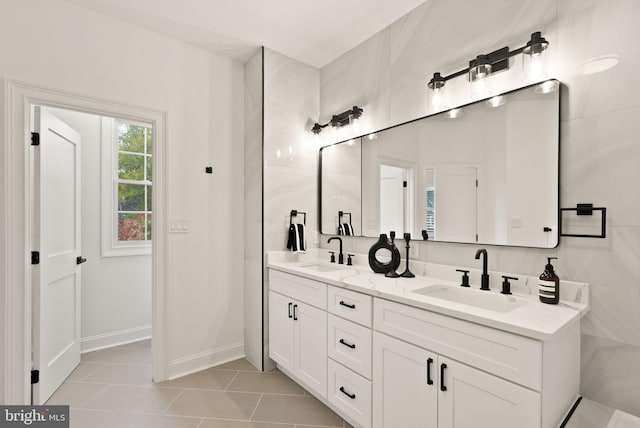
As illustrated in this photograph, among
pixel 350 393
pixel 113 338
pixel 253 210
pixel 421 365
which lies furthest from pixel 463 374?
pixel 113 338

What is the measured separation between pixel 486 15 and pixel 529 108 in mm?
678

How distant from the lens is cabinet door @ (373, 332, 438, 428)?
1437 mm

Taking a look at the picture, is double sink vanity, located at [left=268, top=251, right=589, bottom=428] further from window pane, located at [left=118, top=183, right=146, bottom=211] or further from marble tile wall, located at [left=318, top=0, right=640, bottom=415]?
window pane, located at [left=118, top=183, right=146, bottom=211]

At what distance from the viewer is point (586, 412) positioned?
52.6 inches

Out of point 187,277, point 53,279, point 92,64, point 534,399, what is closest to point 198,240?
point 187,277

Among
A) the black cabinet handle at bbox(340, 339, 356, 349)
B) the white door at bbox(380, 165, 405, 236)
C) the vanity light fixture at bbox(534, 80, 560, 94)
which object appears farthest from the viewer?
the white door at bbox(380, 165, 405, 236)

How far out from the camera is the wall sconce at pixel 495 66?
156 centimetres

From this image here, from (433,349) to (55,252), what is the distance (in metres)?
2.76

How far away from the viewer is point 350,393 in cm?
186

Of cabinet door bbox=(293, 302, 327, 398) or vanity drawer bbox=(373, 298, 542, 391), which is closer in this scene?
vanity drawer bbox=(373, 298, 542, 391)

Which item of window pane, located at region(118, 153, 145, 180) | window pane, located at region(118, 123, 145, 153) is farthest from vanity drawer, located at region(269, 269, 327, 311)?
window pane, located at region(118, 123, 145, 153)

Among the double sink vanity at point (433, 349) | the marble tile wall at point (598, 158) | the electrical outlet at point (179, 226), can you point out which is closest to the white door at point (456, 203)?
the marble tile wall at point (598, 158)

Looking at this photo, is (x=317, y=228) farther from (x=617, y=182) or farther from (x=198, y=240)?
(x=617, y=182)

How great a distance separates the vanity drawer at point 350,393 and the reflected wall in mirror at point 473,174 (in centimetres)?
102
